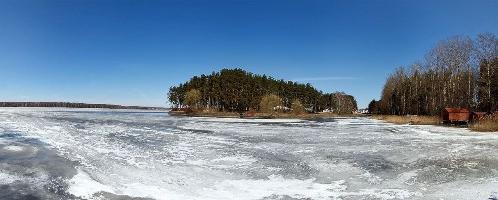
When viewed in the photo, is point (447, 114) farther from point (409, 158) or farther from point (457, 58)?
point (409, 158)

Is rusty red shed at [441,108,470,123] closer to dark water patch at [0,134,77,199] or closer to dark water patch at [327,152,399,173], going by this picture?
dark water patch at [327,152,399,173]

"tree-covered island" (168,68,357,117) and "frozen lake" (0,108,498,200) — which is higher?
"tree-covered island" (168,68,357,117)

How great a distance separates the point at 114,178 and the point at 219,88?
111 m

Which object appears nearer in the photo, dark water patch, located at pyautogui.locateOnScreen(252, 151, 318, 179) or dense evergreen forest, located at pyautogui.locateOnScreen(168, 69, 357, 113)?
dark water patch, located at pyautogui.locateOnScreen(252, 151, 318, 179)

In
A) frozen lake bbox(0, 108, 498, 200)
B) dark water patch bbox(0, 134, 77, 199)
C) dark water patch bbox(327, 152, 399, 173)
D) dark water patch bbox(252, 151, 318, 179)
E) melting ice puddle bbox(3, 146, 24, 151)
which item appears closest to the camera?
dark water patch bbox(0, 134, 77, 199)

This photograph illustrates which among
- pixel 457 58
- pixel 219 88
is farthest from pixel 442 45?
pixel 219 88

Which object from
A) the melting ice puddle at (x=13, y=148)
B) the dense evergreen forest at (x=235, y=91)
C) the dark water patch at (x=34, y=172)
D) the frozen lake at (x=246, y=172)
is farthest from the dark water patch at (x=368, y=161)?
the dense evergreen forest at (x=235, y=91)

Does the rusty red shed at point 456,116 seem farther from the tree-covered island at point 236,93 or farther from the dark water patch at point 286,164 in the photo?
the tree-covered island at point 236,93

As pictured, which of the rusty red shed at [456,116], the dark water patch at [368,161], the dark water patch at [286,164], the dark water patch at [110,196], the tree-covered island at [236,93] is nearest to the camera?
the dark water patch at [110,196]

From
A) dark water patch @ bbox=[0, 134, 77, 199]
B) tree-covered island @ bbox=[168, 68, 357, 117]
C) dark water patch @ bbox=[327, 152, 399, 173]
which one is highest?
tree-covered island @ bbox=[168, 68, 357, 117]

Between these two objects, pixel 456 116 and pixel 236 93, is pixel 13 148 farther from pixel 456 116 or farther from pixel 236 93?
pixel 236 93

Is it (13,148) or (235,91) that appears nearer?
(13,148)

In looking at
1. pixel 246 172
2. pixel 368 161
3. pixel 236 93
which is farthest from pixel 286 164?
pixel 236 93

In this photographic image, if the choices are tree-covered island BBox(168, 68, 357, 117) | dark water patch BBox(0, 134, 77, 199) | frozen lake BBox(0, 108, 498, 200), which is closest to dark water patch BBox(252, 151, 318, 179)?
frozen lake BBox(0, 108, 498, 200)
